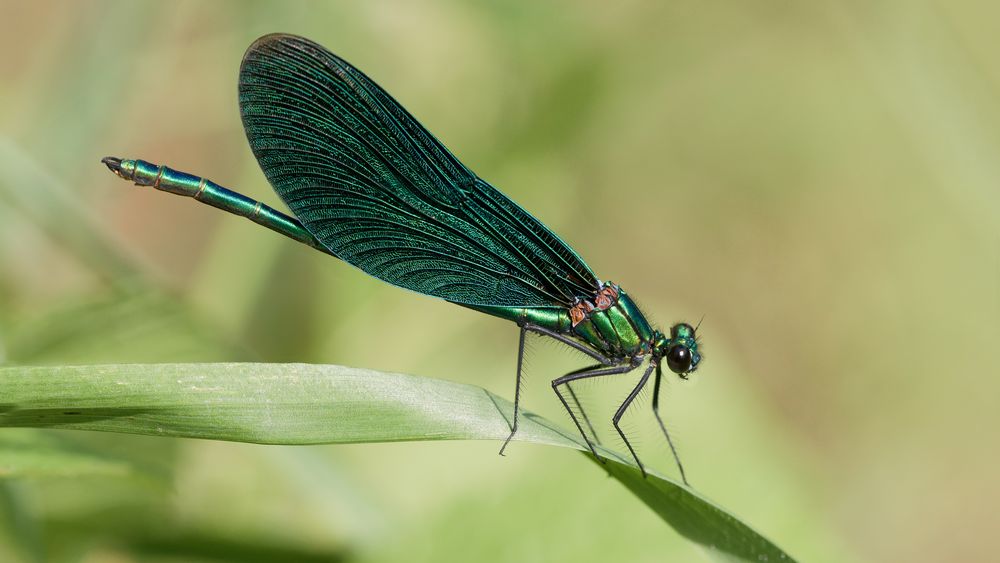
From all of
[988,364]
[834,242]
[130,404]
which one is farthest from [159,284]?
[988,364]

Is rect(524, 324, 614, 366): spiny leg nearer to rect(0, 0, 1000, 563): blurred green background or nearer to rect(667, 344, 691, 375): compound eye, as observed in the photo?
rect(667, 344, 691, 375): compound eye

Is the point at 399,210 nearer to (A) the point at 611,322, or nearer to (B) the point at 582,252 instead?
(A) the point at 611,322

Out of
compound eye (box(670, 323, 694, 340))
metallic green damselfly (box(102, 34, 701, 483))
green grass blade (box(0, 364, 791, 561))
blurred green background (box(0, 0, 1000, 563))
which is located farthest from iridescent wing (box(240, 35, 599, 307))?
green grass blade (box(0, 364, 791, 561))

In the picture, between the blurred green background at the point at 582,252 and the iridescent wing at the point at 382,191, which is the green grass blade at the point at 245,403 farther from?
the iridescent wing at the point at 382,191

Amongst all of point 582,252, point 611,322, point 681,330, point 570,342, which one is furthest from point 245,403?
point 582,252

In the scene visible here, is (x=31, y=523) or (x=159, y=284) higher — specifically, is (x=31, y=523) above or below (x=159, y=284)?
below

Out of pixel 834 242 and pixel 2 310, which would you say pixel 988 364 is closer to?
pixel 834 242

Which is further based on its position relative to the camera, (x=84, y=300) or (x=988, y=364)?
(x=988, y=364)
